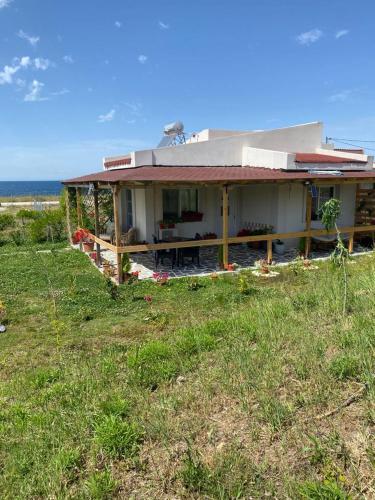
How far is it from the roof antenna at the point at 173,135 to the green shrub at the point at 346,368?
15271 mm

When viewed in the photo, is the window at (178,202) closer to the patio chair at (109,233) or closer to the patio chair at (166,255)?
the patio chair at (109,233)

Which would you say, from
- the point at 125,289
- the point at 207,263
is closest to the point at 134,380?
the point at 125,289

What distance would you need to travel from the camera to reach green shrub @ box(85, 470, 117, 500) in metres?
2.87

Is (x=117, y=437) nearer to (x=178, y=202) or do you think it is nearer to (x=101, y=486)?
(x=101, y=486)

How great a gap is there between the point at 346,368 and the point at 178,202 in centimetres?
1064

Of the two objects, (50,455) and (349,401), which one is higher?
(349,401)

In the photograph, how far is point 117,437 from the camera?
11.1 ft

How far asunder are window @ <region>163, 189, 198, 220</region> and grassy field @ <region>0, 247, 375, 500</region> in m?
7.32

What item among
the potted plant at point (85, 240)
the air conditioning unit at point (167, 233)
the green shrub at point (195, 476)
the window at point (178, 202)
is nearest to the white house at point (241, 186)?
the window at point (178, 202)

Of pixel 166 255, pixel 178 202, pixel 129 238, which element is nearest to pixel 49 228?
pixel 129 238

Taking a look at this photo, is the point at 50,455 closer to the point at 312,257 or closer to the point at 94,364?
the point at 94,364

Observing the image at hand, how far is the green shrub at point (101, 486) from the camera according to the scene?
287 centimetres

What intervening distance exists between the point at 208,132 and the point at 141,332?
12.3 metres

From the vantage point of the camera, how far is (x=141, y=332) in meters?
6.56
